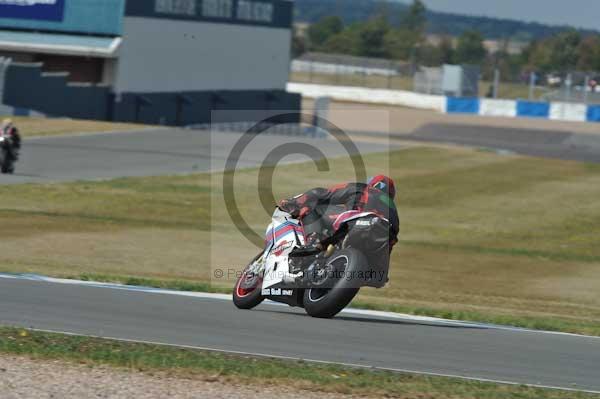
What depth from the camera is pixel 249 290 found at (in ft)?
37.4

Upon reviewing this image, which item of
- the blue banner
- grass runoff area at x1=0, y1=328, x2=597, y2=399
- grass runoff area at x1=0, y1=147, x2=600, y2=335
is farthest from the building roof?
grass runoff area at x1=0, y1=328, x2=597, y2=399

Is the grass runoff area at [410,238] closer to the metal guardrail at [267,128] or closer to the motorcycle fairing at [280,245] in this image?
the motorcycle fairing at [280,245]

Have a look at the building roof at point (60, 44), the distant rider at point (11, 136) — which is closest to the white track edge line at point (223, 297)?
the distant rider at point (11, 136)

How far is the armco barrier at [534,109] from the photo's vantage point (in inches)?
2662

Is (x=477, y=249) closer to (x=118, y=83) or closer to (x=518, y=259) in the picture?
(x=518, y=259)

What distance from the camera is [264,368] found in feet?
27.6

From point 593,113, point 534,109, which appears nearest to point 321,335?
point 593,113

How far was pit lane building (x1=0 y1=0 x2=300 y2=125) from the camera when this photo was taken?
159ft

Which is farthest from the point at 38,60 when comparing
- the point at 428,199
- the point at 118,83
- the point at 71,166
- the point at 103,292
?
the point at 103,292

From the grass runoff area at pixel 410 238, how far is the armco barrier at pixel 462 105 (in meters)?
32.5

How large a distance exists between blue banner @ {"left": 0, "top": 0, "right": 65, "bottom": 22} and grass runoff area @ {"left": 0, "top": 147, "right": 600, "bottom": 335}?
21.3 metres

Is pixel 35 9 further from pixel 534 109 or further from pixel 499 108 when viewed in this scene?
pixel 534 109

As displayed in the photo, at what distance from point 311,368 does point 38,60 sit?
4756cm

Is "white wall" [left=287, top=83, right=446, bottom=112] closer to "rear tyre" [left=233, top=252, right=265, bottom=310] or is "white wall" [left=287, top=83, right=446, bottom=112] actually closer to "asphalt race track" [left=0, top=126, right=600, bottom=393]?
"asphalt race track" [left=0, top=126, right=600, bottom=393]
